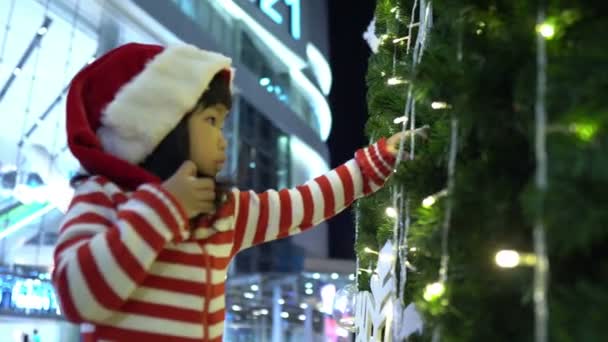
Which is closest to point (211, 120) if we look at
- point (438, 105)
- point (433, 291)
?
point (438, 105)

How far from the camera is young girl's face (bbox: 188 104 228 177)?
934 millimetres

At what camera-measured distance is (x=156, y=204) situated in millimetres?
796

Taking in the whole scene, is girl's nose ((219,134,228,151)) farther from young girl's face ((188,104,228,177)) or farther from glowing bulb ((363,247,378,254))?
glowing bulb ((363,247,378,254))

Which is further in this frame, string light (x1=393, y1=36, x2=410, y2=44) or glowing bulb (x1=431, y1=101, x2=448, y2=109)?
string light (x1=393, y1=36, x2=410, y2=44)

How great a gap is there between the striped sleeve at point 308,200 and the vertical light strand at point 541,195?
0.50 meters

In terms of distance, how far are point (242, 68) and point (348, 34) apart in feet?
12.1

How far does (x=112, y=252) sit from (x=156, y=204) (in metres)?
0.08

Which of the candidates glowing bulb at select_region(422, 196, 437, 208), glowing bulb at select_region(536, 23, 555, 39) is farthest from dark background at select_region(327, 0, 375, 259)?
glowing bulb at select_region(536, 23, 555, 39)

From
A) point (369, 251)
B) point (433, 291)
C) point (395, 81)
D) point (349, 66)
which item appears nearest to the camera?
point (433, 291)

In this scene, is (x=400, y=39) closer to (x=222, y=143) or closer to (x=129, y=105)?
(x=222, y=143)

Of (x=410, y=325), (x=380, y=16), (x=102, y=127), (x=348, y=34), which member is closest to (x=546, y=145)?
(x=410, y=325)

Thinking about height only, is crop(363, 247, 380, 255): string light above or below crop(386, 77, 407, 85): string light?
below

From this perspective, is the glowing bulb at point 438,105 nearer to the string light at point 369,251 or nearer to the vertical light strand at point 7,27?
the string light at point 369,251

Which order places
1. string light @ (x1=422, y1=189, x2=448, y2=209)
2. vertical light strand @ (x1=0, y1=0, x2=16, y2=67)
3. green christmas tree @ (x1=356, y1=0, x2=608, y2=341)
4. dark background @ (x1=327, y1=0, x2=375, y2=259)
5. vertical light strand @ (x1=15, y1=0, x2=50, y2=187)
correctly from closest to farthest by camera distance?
green christmas tree @ (x1=356, y1=0, x2=608, y2=341), string light @ (x1=422, y1=189, x2=448, y2=209), vertical light strand @ (x1=0, y1=0, x2=16, y2=67), vertical light strand @ (x1=15, y1=0, x2=50, y2=187), dark background @ (x1=327, y1=0, x2=375, y2=259)
